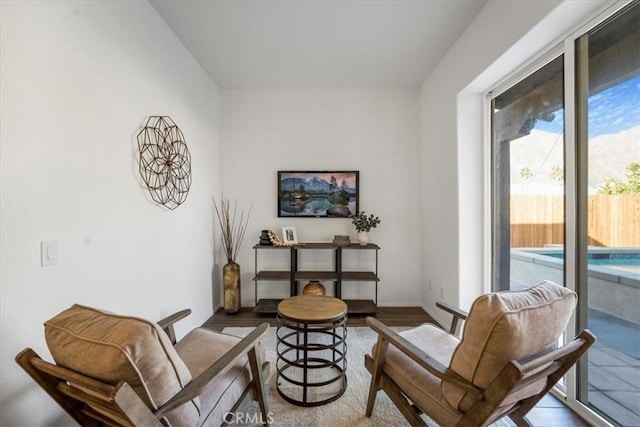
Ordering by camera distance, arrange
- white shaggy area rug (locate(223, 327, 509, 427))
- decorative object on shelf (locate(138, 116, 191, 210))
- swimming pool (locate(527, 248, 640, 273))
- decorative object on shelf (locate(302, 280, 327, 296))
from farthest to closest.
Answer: decorative object on shelf (locate(302, 280, 327, 296)), decorative object on shelf (locate(138, 116, 191, 210)), white shaggy area rug (locate(223, 327, 509, 427)), swimming pool (locate(527, 248, 640, 273))

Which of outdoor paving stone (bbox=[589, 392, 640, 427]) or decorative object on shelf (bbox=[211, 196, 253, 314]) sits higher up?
decorative object on shelf (bbox=[211, 196, 253, 314])

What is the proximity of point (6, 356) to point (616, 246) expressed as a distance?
117 inches

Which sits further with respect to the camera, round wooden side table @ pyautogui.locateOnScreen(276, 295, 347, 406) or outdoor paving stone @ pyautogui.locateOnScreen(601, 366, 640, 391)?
round wooden side table @ pyautogui.locateOnScreen(276, 295, 347, 406)

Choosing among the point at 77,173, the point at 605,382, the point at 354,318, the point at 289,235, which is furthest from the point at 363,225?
the point at 77,173

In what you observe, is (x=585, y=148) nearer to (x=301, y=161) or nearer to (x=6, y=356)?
(x=301, y=161)

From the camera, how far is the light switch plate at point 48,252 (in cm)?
126

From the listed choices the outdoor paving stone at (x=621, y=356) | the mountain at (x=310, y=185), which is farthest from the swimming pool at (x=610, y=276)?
the mountain at (x=310, y=185)

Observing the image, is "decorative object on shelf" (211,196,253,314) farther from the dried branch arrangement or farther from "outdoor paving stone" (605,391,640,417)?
"outdoor paving stone" (605,391,640,417)

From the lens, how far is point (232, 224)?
3.55 metres

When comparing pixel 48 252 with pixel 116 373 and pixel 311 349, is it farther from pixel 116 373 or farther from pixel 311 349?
pixel 311 349

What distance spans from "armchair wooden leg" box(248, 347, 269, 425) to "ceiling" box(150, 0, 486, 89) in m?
2.50

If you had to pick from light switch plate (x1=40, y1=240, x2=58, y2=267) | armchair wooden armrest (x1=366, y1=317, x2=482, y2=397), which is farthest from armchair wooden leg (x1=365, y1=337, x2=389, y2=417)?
light switch plate (x1=40, y1=240, x2=58, y2=267)

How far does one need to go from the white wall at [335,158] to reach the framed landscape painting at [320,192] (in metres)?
0.09

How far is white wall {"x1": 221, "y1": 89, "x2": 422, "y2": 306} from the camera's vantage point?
3.55 m
